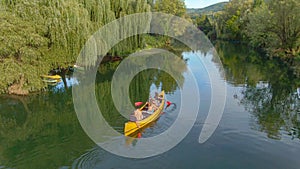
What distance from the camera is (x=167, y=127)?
11984 mm

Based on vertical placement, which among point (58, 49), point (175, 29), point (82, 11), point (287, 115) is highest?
point (175, 29)

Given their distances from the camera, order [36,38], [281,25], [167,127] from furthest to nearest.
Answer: [281,25] < [36,38] < [167,127]

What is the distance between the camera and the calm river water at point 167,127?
9.07 m

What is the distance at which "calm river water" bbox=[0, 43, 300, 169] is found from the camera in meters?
9.07

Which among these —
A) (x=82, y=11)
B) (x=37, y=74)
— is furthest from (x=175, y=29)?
(x=37, y=74)

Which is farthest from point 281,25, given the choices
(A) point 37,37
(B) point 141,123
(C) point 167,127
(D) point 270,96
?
(A) point 37,37

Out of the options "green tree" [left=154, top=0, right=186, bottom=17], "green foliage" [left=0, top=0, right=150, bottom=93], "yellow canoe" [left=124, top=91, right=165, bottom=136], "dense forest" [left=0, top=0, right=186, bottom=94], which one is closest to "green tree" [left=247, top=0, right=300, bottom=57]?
"green tree" [left=154, top=0, right=186, bottom=17]

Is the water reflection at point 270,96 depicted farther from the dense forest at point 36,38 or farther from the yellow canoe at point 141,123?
the dense forest at point 36,38

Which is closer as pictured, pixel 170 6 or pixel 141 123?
pixel 141 123

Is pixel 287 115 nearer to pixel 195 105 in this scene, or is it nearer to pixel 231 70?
pixel 195 105

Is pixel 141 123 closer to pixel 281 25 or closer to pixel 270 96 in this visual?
pixel 270 96

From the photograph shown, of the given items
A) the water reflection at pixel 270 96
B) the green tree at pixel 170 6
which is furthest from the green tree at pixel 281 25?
the green tree at pixel 170 6

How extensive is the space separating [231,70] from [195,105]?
13.1m

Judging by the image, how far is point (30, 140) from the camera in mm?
10953
